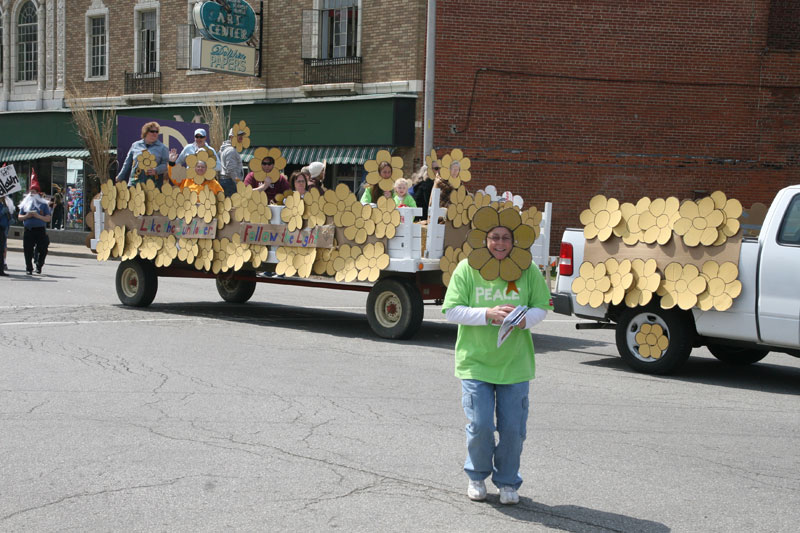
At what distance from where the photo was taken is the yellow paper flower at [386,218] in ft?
35.4

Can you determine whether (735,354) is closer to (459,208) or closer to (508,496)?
(459,208)

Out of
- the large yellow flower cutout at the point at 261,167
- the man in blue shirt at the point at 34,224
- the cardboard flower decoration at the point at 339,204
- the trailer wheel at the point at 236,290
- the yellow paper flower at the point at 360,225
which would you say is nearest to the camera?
the yellow paper flower at the point at 360,225

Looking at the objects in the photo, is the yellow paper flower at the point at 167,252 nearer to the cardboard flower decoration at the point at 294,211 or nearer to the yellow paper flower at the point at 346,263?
the cardboard flower decoration at the point at 294,211

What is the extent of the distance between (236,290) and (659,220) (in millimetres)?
7249

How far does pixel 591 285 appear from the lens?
9.59m

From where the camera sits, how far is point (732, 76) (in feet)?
78.0

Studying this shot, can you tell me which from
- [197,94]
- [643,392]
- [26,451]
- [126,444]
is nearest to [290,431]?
[126,444]

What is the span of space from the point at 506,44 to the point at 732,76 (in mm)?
5754

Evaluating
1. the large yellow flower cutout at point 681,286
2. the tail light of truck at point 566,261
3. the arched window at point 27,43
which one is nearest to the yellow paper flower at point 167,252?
the tail light of truck at point 566,261

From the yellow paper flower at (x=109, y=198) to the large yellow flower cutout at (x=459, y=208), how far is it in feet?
18.0

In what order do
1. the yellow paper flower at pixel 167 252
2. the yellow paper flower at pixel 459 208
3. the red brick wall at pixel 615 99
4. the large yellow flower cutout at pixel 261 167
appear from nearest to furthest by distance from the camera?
the yellow paper flower at pixel 459 208 → the large yellow flower cutout at pixel 261 167 → the yellow paper flower at pixel 167 252 → the red brick wall at pixel 615 99

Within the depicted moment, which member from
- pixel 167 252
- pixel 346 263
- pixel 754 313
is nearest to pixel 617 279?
pixel 754 313

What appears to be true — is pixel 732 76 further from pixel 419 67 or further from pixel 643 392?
pixel 643 392

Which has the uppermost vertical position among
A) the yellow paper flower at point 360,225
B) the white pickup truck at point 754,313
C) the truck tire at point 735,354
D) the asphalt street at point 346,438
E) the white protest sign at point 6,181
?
the white protest sign at point 6,181
